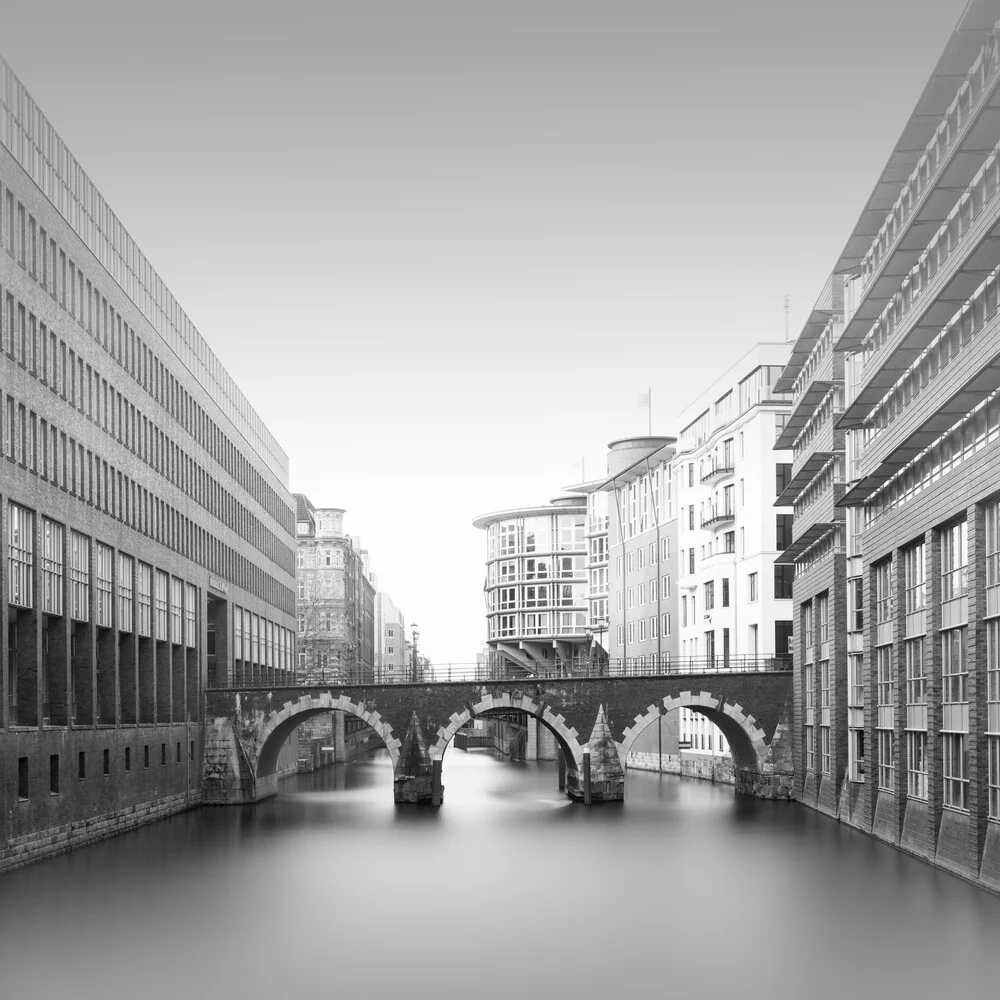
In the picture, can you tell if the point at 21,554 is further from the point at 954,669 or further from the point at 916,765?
the point at 916,765

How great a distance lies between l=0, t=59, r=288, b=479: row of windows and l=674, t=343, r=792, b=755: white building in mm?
29081

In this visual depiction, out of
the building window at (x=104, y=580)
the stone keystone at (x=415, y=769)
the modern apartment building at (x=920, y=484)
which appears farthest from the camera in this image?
the stone keystone at (x=415, y=769)

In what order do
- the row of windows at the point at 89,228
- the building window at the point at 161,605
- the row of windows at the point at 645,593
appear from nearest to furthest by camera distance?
the row of windows at the point at 89,228
the building window at the point at 161,605
the row of windows at the point at 645,593

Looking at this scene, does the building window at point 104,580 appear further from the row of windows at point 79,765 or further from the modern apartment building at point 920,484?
the modern apartment building at point 920,484

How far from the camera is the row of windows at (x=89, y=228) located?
50312 millimetres

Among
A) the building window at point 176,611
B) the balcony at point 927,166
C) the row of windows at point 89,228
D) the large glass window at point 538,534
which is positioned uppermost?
the row of windows at point 89,228

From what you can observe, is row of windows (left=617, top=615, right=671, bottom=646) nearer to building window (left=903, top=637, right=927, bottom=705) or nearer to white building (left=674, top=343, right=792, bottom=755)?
white building (left=674, top=343, right=792, bottom=755)

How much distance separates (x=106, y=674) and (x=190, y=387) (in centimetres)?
2186

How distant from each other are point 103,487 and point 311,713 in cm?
2277

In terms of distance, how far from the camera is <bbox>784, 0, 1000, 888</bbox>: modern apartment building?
130ft

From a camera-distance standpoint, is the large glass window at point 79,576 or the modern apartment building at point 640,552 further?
the modern apartment building at point 640,552

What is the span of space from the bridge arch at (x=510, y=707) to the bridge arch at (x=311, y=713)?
2.21 metres

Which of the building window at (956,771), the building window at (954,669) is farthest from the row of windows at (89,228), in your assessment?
the building window at (956,771)

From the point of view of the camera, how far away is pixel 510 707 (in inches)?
3002
